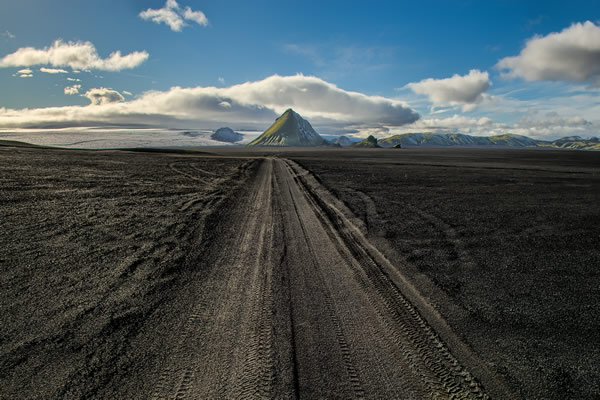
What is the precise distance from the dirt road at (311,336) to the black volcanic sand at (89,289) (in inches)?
18.9

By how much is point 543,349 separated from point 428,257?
2957 mm

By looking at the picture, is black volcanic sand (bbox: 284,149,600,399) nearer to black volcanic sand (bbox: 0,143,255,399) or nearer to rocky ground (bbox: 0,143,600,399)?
rocky ground (bbox: 0,143,600,399)

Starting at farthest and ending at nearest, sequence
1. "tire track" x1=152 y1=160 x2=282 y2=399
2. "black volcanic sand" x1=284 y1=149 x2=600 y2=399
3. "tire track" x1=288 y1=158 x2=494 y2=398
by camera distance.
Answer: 1. "black volcanic sand" x1=284 y1=149 x2=600 y2=399
2. "tire track" x1=288 y1=158 x2=494 y2=398
3. "tire track" x1=152 y1=160 x2=282 y2=399

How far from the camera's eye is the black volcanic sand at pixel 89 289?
9.45ft

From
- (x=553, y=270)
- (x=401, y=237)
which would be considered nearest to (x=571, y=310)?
(x=553, y=270)

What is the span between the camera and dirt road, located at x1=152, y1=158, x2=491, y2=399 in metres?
2.78

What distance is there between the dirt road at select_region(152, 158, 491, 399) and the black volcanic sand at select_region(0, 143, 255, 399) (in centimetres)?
48

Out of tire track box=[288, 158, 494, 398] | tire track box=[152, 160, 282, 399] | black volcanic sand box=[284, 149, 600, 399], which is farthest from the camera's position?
black volcanic sand box=[284, 149, 600, 399]

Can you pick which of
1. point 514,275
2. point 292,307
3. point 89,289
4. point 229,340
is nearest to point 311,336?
point 292,307

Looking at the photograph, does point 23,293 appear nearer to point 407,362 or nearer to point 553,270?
point 407,362

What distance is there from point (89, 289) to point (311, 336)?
3.73m

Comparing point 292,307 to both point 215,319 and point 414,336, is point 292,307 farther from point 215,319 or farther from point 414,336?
point 414,336

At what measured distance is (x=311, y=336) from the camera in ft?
11.5

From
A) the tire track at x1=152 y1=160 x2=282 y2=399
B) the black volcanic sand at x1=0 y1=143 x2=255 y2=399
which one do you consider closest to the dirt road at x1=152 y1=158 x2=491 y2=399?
the tire track at x1=152 y1=160 x2=282 y2=399
